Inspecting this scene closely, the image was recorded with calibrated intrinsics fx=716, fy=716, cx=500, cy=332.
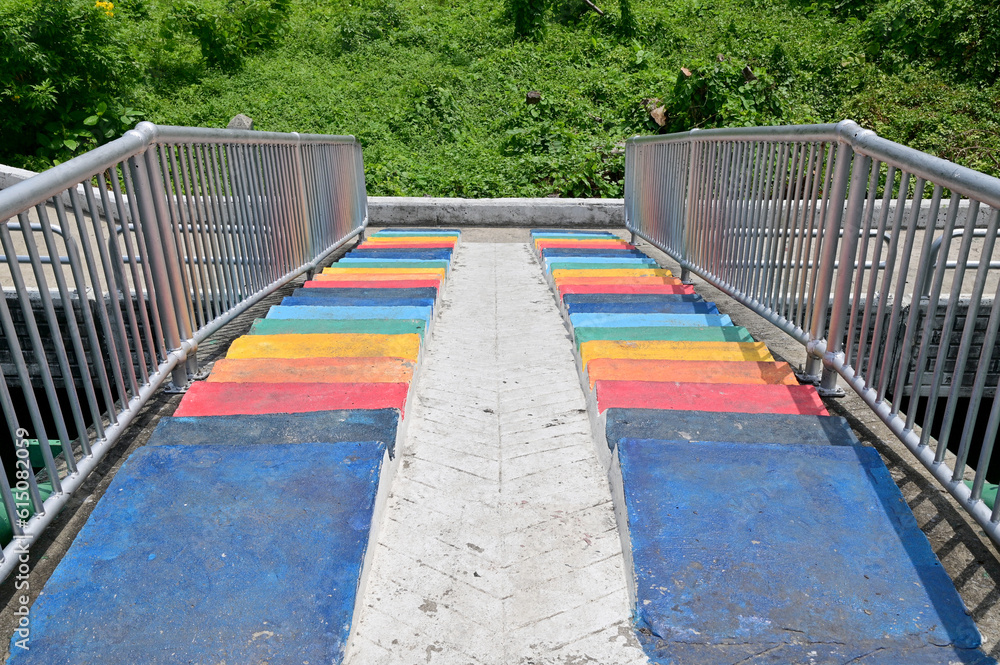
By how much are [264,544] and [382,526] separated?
44cm

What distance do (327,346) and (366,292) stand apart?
141cm

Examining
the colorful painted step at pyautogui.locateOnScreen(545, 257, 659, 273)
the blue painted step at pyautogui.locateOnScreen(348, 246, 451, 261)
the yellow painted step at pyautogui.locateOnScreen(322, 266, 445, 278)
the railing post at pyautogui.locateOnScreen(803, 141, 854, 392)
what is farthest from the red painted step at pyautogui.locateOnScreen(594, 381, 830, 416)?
the blue painted step at pyautogui.locateOnScreen(348, 246, 451, 261)

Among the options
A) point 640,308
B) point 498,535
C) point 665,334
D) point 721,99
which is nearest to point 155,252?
point 498,535

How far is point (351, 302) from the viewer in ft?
16.2

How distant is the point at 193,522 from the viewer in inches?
86.8

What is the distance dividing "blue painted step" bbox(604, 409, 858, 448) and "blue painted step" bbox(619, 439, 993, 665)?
16cm

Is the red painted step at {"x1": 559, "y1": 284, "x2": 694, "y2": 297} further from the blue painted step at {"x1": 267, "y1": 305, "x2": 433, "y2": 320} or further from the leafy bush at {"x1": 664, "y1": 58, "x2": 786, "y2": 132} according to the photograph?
the leafy bush at {"x1": 664, "y1": 58, "x2": 786, "y2": 132}

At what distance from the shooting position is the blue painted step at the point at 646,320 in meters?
4.41

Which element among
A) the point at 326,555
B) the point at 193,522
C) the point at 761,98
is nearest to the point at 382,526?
the point at 326,555

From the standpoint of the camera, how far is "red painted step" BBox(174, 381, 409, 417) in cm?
301

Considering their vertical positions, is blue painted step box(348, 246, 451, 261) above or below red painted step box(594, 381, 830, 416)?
below

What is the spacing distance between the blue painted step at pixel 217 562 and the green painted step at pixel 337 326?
1634mm

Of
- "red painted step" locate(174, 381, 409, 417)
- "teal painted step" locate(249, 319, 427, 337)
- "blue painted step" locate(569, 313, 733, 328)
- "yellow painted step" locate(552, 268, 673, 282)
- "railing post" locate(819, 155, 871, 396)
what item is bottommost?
"yellow painted step" locate(552, 268, 673, 282)
